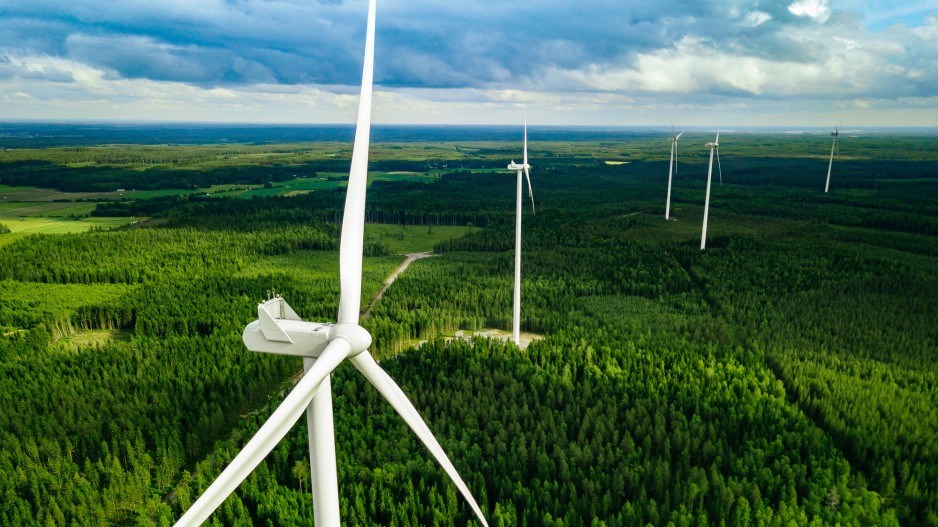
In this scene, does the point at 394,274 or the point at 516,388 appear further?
the point at 394,274

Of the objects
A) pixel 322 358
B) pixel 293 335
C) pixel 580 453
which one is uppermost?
pixel 293 335

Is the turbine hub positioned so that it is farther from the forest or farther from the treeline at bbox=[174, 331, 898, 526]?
the treeline at bbox=[174, 331, 898, 526]

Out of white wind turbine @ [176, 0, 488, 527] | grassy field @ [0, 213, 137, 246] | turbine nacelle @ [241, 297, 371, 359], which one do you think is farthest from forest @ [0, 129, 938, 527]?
grassy field @ [0, 213, 137, 246]

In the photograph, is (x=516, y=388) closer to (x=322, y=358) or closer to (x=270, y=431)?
(x=322, y=358)

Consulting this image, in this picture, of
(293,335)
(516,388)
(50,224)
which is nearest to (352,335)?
(293,335)

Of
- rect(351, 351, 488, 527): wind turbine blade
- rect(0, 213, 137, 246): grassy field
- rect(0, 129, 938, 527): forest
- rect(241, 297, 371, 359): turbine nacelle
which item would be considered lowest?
rect(0, 213, 137, 246): grassy field

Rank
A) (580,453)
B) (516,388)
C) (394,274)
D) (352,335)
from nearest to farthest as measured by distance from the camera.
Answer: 1. (352,335)
2. (580,453)
3. (516,388)
4. (394,274)

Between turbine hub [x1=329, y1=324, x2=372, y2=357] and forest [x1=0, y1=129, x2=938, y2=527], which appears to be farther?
forest [x1=0, y1=129, x2=938, y2=527]
